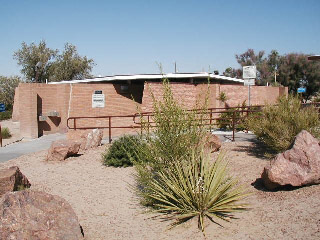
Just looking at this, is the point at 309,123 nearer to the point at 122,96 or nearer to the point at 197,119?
the point at 197,119

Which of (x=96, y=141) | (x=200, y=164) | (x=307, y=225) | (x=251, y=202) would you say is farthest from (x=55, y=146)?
(x=307, y=225)

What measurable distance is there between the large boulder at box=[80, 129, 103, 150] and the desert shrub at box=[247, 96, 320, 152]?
18.7 feet

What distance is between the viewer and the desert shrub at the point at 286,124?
27.7ft

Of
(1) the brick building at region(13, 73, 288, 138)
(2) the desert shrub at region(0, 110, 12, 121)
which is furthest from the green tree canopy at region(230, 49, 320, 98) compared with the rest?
(2) the desert shrub at region(0, 110, 12, 121)

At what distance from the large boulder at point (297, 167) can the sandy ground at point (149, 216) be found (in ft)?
0.68

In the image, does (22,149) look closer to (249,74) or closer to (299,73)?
(249,74)

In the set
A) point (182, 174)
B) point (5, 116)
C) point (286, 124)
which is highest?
point (286, 124)

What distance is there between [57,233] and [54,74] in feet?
119

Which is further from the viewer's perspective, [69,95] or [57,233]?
[69,95]

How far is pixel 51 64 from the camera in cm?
3881

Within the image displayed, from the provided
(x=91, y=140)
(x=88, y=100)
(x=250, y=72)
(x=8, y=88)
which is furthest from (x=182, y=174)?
(x=8, y=88)

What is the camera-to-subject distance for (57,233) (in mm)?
4676

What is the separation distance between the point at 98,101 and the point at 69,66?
72.4 feet

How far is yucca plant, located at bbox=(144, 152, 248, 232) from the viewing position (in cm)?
565
